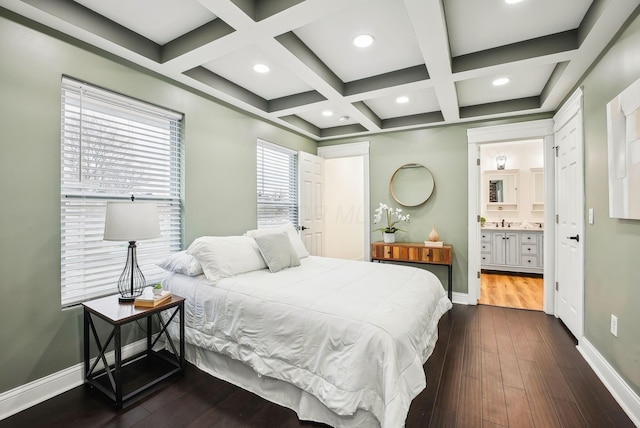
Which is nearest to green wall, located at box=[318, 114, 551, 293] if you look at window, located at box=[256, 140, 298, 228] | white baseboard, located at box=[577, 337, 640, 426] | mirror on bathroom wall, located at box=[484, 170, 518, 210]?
window, located at box=[256, 140, 298, 228]

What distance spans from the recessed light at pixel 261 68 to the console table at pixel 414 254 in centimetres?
263

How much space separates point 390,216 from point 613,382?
290 cm

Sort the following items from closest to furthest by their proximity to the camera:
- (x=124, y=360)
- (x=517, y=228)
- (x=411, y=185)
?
(x=124, y=360), (x=411, y=185), (x=517, y=228)

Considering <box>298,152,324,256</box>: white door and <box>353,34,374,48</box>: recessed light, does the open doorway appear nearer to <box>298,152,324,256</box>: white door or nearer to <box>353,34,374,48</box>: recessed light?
<box>298,152,324,256</box>: white door

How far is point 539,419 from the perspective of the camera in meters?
1.79

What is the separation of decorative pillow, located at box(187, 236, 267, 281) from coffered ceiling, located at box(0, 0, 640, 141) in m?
1.50

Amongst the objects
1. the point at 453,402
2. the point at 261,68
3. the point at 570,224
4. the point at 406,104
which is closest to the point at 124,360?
the point at 453,402

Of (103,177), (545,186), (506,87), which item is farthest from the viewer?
(545,186)

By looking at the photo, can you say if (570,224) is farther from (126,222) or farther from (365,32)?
(126,222)

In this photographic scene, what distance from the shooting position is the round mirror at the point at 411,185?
4324 mm

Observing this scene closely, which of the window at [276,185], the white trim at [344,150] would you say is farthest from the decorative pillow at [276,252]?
the white trim at [344,150]

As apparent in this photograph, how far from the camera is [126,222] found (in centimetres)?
202

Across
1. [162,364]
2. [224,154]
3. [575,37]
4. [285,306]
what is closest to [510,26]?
[575,37]

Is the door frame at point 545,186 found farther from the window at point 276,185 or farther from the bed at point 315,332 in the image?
the window at point 276,185
